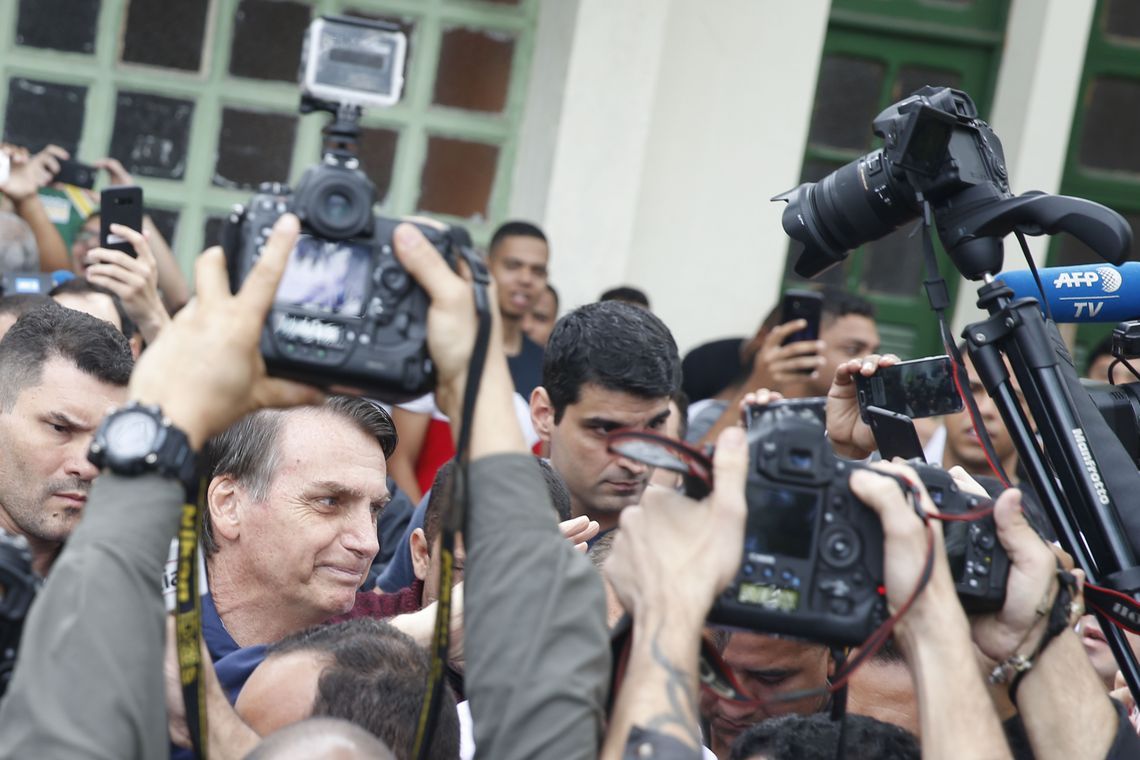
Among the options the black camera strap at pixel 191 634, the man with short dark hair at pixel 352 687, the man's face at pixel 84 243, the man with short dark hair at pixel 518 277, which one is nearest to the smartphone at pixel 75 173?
the man's face at pixel 84 243

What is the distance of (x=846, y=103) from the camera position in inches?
270

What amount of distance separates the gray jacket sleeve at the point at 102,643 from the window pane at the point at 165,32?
475 cm

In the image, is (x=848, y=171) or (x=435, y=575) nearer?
(x=848, y=171)

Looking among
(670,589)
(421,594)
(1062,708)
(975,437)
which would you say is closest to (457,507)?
(670,589)

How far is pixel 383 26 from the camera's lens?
2.01 meters

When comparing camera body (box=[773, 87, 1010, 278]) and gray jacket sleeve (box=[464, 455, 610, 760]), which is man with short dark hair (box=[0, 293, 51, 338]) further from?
gray jacket sleeve (box=[464, 455, 610, 760])

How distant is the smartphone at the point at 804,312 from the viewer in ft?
15.3

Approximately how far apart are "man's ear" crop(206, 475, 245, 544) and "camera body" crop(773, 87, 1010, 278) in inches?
51.2

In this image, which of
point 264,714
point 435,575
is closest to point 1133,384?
point 435,575

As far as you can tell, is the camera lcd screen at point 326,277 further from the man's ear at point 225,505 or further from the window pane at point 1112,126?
the window pane at point 1112,126

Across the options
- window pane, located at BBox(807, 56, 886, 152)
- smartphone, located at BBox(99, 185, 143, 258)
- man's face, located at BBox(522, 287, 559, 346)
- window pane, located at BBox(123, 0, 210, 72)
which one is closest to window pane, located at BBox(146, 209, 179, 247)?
window pane, located at BBox(123, 0, 210, 72)

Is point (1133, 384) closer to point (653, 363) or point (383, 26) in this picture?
point (653, 363)

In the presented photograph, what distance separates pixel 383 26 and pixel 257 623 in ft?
4.79

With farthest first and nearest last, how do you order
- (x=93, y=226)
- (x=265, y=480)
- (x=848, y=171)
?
(x=93, y=226) < (x=265, y=480) < (x=848, y=171)
